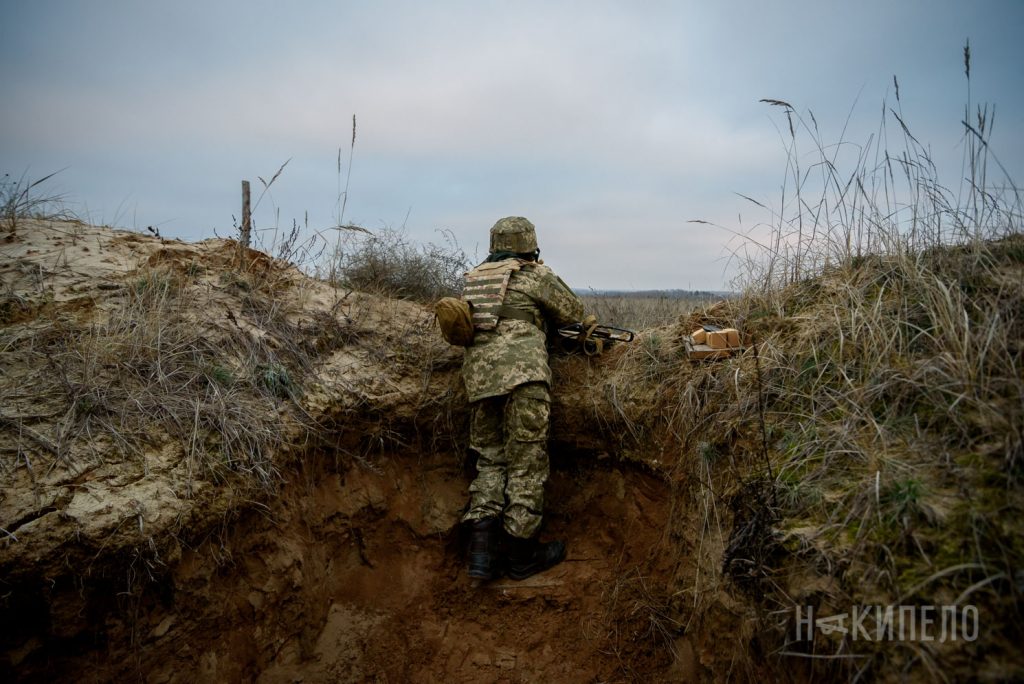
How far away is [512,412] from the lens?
11.8 feet

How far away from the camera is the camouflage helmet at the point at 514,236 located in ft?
13.3

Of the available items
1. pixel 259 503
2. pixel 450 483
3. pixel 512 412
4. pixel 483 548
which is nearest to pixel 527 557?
pixel 483 548

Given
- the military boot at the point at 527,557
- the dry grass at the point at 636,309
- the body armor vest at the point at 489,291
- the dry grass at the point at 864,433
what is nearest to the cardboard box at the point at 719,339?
the dry grass at the point at 864,433

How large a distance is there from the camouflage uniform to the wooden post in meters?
2.53

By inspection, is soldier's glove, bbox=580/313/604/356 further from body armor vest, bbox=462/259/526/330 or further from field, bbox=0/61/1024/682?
body armor vest, bbox=462/259/526/330

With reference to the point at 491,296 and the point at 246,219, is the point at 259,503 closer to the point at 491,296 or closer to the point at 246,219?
the point at 491,296

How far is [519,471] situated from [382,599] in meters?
1.23

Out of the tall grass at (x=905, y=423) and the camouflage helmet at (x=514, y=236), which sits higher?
the camouflage helmet at (x=514, y=236)

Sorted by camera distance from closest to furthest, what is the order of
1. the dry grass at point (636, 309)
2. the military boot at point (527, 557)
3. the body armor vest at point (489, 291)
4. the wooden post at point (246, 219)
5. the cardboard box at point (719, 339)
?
the cardboard box at point (719, 339)
the military boot at point (527, 557)
the body armor vest at point (489, 291)
the wooden post at point (246, 219)
the dry grass at point (636, 309)

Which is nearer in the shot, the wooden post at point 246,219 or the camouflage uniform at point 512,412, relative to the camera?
the camouflage uniform at point 512,412

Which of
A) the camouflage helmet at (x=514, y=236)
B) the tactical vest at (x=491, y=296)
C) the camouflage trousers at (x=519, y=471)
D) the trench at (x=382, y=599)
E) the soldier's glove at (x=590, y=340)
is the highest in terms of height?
the camouflage helmet at (x=514, y=236)

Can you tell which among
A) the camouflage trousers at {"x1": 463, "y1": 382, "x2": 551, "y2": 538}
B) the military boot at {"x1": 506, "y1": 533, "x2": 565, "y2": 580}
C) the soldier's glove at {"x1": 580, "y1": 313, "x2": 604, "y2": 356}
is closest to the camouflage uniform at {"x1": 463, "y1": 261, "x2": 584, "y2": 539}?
the camouflage trousers at {"x1": 463, "y1": 382, "x2": 551, "y2": 538}

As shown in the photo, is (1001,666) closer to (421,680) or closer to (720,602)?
(720,602)

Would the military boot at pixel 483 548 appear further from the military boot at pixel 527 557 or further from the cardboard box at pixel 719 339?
the cardboard box at pixel 719 339
